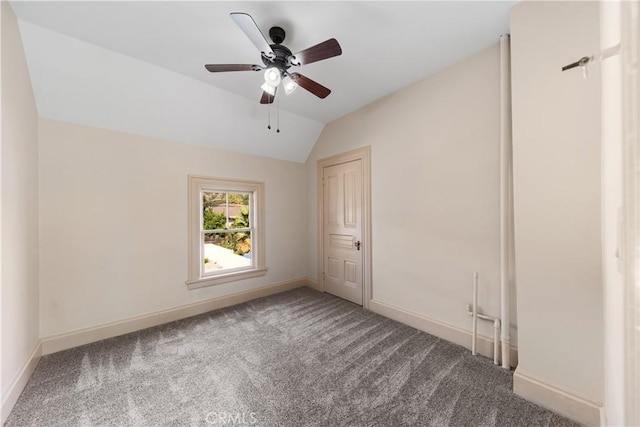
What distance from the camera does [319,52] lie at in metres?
1.58

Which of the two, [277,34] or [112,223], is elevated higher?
[277,34]

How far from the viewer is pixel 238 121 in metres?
3.09

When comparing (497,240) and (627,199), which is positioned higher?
(627,199)

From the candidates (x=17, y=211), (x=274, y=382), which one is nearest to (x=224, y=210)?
(x=17, y=211)

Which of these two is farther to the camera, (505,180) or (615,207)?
(505,180)

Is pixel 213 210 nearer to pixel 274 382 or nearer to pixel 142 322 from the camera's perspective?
pixel 142 322

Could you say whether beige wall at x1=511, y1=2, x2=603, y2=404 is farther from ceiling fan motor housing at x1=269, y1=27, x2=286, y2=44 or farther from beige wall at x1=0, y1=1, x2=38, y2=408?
beige wall at x1=0, y1=1, x2=38, y2=408

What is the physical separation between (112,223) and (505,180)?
3.87 m

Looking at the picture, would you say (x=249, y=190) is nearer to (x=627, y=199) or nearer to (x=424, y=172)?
(x=424, y=172)

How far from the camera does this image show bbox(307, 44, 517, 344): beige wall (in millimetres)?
2064

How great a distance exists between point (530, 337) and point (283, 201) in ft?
10.9

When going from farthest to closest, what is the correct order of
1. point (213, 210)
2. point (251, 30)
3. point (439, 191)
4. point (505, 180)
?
point (213, 210)
point (439, 191)
point (505, 180)
point (251, 30)

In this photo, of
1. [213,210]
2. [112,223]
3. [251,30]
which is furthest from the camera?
[213,210]

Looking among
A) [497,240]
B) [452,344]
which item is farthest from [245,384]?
[497,240]
